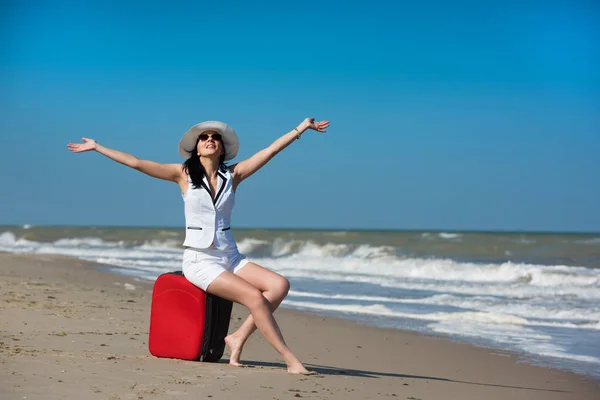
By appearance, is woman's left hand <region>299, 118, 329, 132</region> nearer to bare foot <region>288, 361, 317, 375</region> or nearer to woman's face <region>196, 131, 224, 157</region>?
woman's face <region>196, 131, 224, 157</region>

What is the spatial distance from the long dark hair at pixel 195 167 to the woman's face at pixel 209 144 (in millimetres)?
47

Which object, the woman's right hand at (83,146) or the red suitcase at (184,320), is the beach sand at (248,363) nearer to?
the red suitcase at (184,320)

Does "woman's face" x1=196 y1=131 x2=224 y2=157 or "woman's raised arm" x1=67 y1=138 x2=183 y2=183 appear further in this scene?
"woman's face" x1=196 y1=131 x2=224 y2=157

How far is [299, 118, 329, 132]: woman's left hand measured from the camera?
567cm

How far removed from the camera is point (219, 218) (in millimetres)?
5516

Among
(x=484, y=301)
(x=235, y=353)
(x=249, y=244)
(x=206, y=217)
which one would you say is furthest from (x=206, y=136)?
(x=249, y=244)

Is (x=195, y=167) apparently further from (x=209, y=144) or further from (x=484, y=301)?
(x=484, y=301)

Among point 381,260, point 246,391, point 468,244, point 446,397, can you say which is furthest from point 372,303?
point 468,244

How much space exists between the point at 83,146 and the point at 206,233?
1.15 metres

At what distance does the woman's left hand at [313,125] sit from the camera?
18.6 feet

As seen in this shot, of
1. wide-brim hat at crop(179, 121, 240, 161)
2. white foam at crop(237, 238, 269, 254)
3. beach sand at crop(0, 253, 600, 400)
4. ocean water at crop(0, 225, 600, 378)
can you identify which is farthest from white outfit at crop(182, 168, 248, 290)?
white foam at crop(237, 238, 269, 254)

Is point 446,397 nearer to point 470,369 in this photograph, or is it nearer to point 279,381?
point 279,381

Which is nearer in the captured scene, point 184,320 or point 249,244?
point 184,320

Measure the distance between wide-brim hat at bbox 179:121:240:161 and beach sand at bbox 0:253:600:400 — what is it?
161 centimetres
